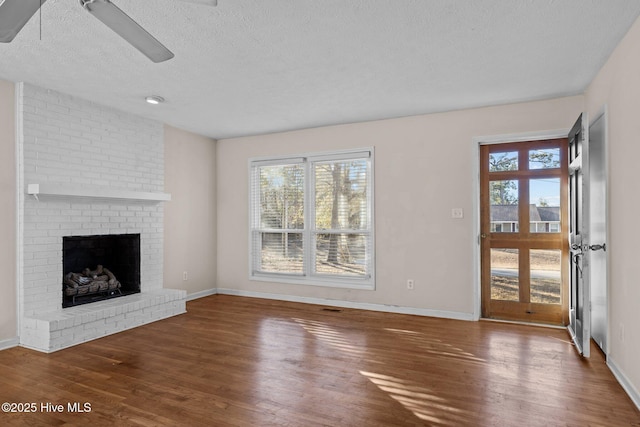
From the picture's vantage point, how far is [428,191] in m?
4.71

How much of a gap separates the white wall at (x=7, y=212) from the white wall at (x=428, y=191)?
10.9ft

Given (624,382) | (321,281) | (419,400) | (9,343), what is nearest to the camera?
(419,400)

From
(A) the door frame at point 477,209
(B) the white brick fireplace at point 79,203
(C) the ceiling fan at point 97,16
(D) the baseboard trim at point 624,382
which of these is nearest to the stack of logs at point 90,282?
(B) the white brick fireplace at point 79,203

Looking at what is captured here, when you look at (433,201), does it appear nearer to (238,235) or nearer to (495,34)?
(495,34)

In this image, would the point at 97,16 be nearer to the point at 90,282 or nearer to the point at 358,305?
the point at 90,282

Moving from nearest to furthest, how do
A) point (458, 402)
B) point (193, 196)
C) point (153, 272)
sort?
point (458, 402) → point (153, 272) → point (193, 196)

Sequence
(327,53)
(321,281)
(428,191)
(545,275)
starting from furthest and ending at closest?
(321,281) < (428,191) < (545,275) < (327,53)

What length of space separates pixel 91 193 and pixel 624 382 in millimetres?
4908

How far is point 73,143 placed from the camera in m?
4.13

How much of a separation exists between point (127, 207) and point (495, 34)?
4271 millimetres

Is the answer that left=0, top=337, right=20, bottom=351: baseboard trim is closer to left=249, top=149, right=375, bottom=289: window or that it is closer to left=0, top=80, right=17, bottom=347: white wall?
left=0, top=80, right=17, bottom=347: white wall

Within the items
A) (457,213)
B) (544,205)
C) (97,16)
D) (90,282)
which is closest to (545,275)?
(544,205)

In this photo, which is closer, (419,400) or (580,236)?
(419,400)

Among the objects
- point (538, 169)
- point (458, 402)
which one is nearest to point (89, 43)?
point (458, 402)
